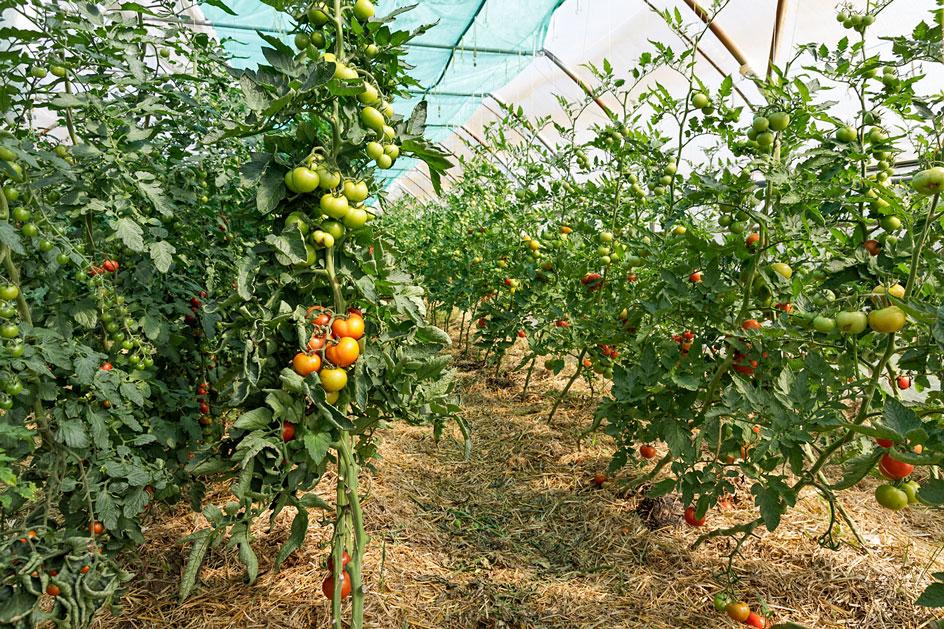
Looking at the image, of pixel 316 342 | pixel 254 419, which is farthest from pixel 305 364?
pixel 254 419

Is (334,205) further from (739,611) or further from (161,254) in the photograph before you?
(739,611)

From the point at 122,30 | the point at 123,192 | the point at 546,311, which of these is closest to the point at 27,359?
the point at 123,192

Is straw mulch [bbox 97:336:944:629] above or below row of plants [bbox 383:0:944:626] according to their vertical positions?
below

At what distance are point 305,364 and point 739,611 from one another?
1634 mm

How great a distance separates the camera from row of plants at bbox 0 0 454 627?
3.94ft

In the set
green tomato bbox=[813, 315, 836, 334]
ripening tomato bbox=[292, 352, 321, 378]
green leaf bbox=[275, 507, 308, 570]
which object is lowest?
green leaf bbox=[275, 507, 308, 570]

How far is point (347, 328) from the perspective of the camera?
4.19 feet

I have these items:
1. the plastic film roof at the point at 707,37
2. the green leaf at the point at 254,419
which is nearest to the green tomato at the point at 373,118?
the green leaf at the point at 254,419

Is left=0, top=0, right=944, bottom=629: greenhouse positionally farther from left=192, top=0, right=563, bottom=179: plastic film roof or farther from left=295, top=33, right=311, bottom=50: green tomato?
left=192, top=0, right=563, bottom=179: plastic film roof

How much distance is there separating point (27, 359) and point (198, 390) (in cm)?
78

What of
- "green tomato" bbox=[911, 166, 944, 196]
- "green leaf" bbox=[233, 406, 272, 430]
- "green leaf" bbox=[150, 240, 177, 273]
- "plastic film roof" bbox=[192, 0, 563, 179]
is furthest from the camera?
"plastic film roof" bbox=[192, 0, 563, 179]

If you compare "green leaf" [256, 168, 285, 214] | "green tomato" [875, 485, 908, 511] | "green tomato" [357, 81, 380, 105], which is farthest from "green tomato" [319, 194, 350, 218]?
"green tomato" [875, 485, 908, 511]

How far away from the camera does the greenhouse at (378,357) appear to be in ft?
4.06

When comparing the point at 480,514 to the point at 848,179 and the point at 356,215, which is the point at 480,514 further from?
the point at 848,179
